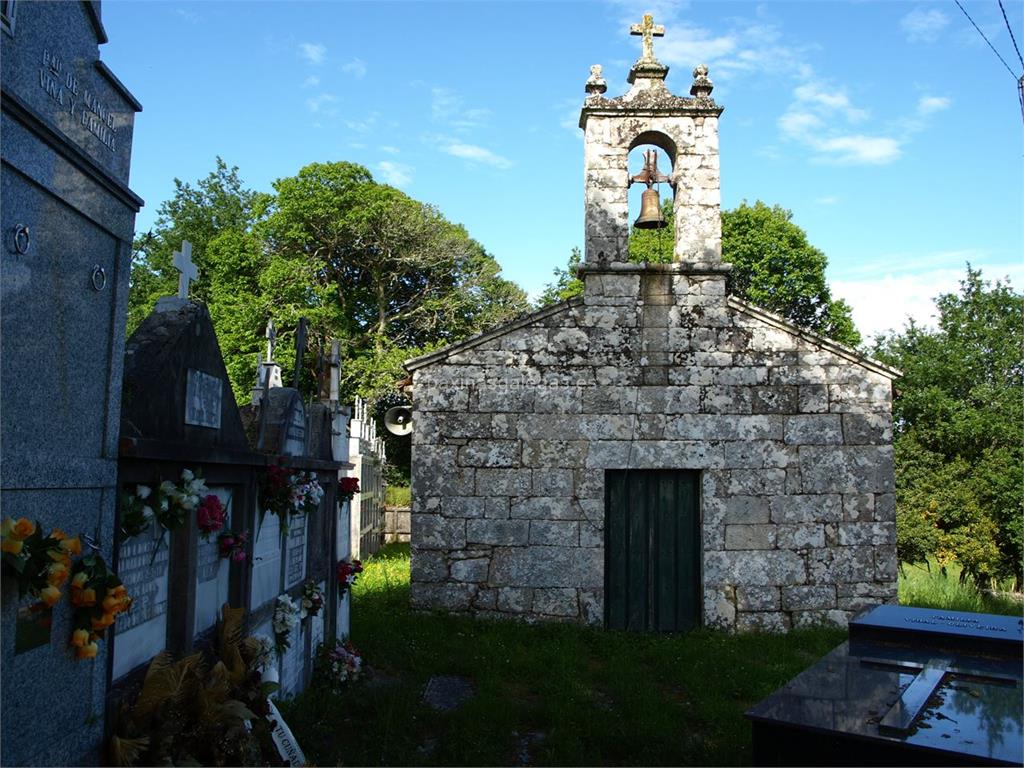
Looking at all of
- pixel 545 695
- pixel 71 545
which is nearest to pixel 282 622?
pixel 545 695

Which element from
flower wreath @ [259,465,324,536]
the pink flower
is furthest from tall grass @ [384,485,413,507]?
the pink flower

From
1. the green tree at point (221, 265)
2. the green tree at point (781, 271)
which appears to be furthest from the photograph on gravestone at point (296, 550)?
the green tree at point (781, 271)

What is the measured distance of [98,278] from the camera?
11.0 ft

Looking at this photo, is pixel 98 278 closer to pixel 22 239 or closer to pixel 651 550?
pixel 22 239

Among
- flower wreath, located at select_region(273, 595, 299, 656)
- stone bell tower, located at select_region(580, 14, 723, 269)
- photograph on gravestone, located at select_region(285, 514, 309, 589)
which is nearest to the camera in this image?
flower wreath, located at select_region(273, 595, 299, 656)

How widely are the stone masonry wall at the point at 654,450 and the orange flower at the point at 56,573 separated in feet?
19.9

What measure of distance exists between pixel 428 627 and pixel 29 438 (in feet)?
19.1

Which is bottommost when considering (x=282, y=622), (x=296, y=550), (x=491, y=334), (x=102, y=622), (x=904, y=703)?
(x=282, y=622)

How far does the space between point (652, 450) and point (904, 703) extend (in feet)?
17.5

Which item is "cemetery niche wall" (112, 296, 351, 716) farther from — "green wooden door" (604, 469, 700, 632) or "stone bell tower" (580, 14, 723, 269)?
"stone bell tower" (580, 14, 723, 269)

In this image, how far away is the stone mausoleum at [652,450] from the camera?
858cm

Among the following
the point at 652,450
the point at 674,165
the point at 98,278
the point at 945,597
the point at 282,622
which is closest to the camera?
the point at 98,278

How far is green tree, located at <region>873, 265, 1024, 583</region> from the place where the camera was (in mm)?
14336

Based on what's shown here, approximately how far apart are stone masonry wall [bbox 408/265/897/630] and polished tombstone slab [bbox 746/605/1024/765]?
4.01 metres
